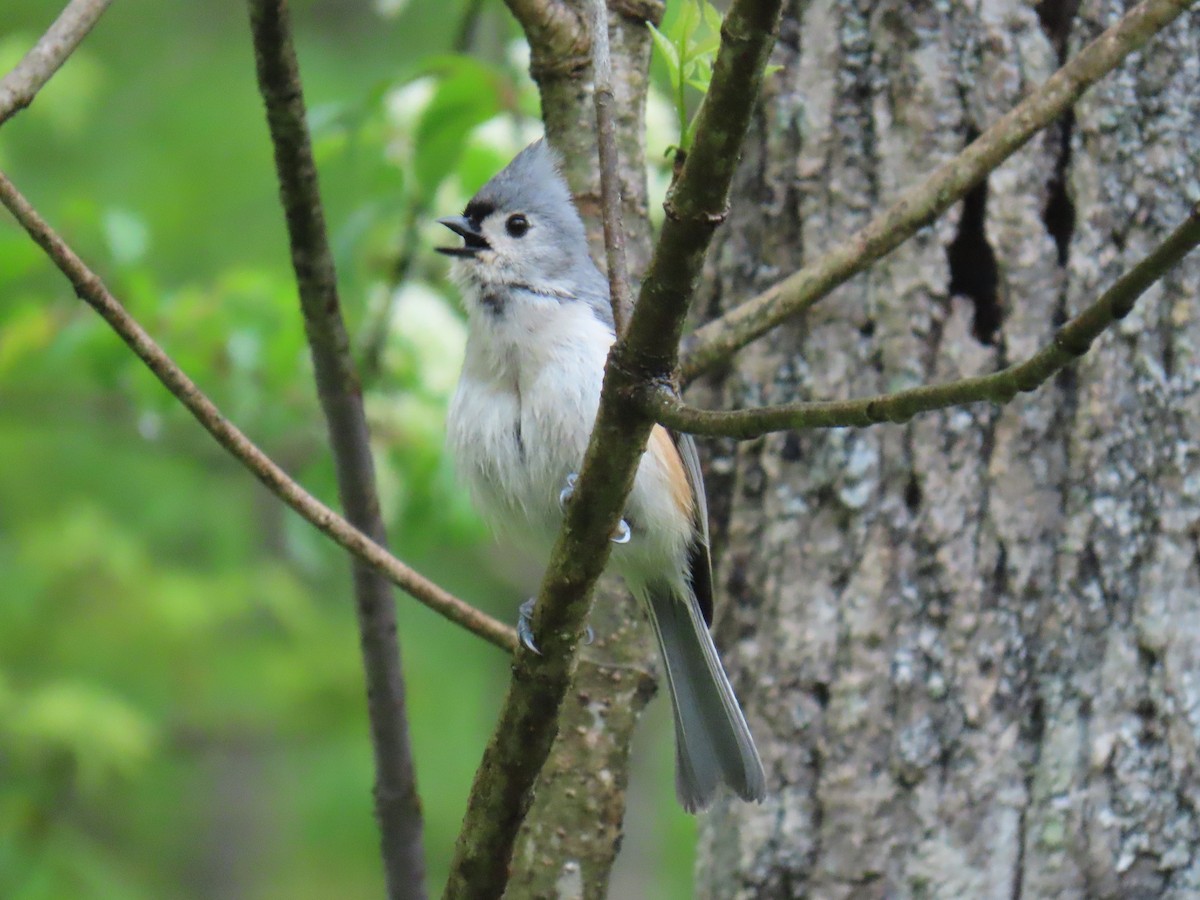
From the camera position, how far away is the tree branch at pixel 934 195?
1.85 metres

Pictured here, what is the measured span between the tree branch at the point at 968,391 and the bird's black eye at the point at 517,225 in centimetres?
164

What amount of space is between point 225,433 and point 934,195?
1.24 m

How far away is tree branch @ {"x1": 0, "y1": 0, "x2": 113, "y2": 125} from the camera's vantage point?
1.82 m

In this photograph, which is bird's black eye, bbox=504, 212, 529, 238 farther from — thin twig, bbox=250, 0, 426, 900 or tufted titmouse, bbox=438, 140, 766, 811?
thin twig, bbox=250, 0, 426, 900

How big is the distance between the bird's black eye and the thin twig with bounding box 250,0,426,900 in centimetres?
76

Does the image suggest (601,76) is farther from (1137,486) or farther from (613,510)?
(1137,486)

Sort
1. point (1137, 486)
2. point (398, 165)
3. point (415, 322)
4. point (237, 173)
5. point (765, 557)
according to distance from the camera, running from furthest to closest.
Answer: point (237, 173), point (415, 322), point (398, 165), point (765, 557), point (1137, 486)

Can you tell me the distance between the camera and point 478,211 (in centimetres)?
328

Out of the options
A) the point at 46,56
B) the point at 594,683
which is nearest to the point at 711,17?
the point at 46,56

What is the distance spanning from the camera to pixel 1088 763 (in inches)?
104

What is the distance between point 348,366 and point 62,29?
2.64ft

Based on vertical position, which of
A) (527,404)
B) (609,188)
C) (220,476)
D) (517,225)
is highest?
(220,476)

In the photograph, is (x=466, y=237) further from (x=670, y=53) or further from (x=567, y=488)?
(x=670, y=53)

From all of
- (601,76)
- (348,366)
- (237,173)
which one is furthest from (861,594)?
(237,173)
